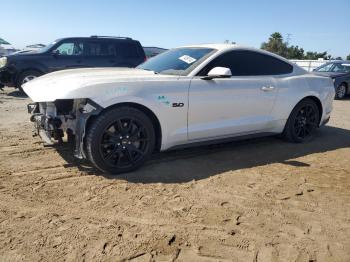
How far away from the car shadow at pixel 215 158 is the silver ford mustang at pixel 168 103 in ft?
0.85

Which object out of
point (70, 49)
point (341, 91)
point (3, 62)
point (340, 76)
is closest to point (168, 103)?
point (70, 49)

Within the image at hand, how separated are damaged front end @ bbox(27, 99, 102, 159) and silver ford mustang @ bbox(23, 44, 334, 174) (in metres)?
0.01

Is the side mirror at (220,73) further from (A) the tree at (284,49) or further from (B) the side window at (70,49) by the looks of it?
(A) the tree at (284,49)

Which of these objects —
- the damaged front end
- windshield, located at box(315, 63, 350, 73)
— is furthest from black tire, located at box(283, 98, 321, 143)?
windshield, located at box(315, 63, 350, 73)

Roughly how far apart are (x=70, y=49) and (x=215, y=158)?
25.9 feet

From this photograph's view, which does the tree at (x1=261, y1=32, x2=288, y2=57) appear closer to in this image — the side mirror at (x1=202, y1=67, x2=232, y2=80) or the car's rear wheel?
the car's rear wheel

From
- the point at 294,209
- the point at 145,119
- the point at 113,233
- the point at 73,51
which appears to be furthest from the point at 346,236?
the point at 73,51

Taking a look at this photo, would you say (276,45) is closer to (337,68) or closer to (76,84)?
(337,68)

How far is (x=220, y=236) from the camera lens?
10.6ft

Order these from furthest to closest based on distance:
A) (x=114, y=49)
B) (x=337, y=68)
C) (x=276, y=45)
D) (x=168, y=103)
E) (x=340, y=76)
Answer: (x=276, y=45)
(x=337, y=68)
(x=340, y=76)
(x=114, y=49)
(x=168, y=103)

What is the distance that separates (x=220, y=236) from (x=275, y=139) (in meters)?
3.68

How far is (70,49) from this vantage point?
11.6 meters

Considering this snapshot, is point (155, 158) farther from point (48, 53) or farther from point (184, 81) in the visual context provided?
point (48, 53)

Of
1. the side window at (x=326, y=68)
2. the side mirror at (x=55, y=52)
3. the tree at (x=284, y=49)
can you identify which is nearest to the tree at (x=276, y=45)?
the tree at (x=284, y=49)
